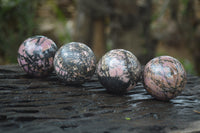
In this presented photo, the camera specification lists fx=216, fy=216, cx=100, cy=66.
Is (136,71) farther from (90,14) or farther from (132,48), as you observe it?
(90,14)

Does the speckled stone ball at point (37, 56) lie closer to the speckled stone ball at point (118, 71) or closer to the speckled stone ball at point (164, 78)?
the speckled stone ball at point (118, 71)

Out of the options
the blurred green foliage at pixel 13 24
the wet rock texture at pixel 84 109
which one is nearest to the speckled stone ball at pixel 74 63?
the wet rock texture at pixel 84 109

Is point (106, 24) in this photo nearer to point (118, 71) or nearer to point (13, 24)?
point (13, 24)

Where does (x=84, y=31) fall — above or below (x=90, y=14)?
below

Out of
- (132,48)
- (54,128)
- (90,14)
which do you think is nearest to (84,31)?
(90,14)

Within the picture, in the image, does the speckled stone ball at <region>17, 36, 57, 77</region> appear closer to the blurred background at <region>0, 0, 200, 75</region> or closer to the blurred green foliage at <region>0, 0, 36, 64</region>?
the blurred background at <region>0, 0, 200, 75</region>

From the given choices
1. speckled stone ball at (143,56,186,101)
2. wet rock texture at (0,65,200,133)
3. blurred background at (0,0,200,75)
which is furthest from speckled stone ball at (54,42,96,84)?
blurred background at (0,0,200,75)
